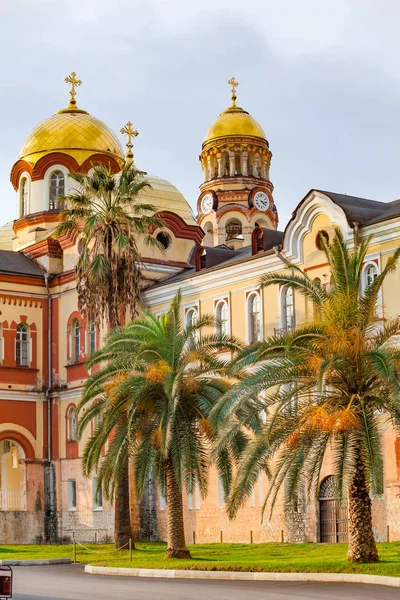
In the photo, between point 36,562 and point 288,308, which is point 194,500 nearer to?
point 288,308

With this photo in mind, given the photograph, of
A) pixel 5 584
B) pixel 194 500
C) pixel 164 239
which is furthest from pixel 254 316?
pixel 5 584

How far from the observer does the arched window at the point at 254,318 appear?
42.2m

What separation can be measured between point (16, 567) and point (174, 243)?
21131 millimetres

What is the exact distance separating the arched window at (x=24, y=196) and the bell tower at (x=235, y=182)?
12.2 m

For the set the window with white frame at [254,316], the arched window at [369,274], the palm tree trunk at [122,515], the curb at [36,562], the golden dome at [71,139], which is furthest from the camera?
the golden dome at [71,139]

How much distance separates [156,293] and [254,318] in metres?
6.56

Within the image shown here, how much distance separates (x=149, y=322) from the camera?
34250 millimetres

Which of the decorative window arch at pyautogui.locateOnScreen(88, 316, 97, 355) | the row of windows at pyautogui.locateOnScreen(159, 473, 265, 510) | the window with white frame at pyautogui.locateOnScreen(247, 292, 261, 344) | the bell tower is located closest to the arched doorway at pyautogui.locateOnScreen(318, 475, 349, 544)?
the row of windows at pyautogui.locateOnScreen(159, 473, 265, 510)

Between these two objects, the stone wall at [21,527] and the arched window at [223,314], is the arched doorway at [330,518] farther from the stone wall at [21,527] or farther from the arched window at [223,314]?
the stone wall at [21,527]

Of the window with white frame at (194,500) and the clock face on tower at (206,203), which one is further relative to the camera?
the clock face on tower at (206,203)

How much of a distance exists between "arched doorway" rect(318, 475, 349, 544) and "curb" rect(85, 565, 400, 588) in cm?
965

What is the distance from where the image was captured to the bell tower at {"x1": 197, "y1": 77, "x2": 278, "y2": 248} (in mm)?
65188

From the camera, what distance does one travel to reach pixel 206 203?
2616 inches

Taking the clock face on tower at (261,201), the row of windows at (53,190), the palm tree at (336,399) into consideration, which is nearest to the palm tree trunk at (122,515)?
the palm tree at (336,399)
